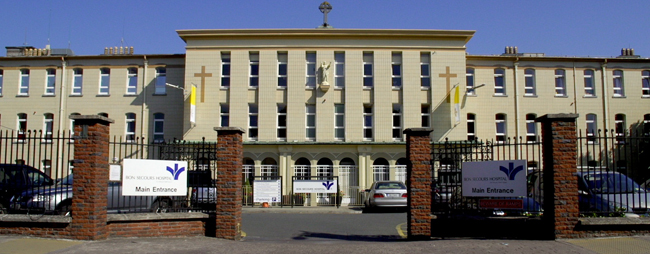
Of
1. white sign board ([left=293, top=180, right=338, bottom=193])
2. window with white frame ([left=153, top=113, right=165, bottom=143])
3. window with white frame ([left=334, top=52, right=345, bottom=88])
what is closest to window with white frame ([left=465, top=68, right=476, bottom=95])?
window with white frame ([left=334, top=52, right=345, bottom=88])

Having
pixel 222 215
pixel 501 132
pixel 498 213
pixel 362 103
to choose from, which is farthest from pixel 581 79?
pixel 222 215

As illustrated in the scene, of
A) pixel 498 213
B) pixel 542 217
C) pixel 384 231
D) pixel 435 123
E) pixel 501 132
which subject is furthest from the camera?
pixel 501 132

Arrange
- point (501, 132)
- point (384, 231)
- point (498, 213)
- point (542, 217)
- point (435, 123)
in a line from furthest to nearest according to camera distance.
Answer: point (501, 132), point (435, 123), point (384, 231), point (498, 213), point (542, 217)

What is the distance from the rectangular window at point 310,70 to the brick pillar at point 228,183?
64.2 feet

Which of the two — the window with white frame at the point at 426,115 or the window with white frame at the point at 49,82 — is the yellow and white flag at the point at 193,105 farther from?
the window with white frame at the point at 426,115

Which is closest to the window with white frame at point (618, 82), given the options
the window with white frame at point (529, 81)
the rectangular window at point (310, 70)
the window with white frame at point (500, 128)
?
the window with white frame at point (529, 81)

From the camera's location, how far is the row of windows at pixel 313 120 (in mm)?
31328

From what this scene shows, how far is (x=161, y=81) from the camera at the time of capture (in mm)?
33438

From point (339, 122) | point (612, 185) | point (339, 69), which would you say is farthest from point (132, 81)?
point (612, 185)

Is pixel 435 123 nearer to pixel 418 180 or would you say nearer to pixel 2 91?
pixel 418 180

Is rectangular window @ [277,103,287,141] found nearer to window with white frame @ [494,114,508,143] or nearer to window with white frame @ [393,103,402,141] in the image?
window with white frame @ [393,103,402,141]

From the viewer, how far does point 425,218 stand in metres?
11.6

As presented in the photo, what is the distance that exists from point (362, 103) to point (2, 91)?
71.0 feet

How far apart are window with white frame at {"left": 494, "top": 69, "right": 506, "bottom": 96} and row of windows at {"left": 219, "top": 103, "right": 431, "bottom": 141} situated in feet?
16.5
